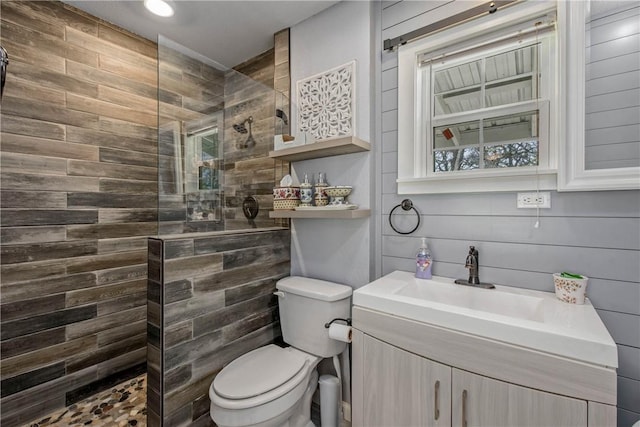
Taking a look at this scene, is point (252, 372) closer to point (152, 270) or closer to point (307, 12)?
point (152, 270)

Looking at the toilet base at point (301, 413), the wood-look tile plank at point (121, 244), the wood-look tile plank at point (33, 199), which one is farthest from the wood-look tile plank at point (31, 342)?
the toilet base at point (301, 413)

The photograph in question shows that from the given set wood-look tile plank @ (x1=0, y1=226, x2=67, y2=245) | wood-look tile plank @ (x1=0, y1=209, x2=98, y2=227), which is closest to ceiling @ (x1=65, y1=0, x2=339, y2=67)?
wood-look tile plank @ (x1=0, y1=209, x2=98, y2=227)

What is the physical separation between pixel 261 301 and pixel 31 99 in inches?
72.6

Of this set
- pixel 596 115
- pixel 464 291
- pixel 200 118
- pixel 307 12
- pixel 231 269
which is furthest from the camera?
pixel 307 12

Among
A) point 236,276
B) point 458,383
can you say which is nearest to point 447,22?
point 458,383

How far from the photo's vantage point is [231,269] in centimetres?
159

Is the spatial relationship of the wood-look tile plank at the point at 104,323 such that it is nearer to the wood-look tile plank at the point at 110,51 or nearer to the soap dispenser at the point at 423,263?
the wood-look tile plank at the point at 110,51

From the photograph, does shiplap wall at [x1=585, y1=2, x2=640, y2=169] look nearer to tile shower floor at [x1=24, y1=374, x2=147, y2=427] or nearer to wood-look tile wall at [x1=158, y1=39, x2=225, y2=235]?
wood-look tile wall at [x1=158, y1=39, x2=225, y2=235]

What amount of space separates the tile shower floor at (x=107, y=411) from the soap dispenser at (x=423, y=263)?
182 cm

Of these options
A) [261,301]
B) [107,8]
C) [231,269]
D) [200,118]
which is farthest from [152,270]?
[107,8]

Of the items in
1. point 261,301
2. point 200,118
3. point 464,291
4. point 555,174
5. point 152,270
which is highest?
point 200,118

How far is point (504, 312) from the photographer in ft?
4.06

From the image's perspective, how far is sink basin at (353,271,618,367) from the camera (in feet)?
2.69

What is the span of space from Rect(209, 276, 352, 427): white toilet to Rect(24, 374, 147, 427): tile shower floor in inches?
33.0
